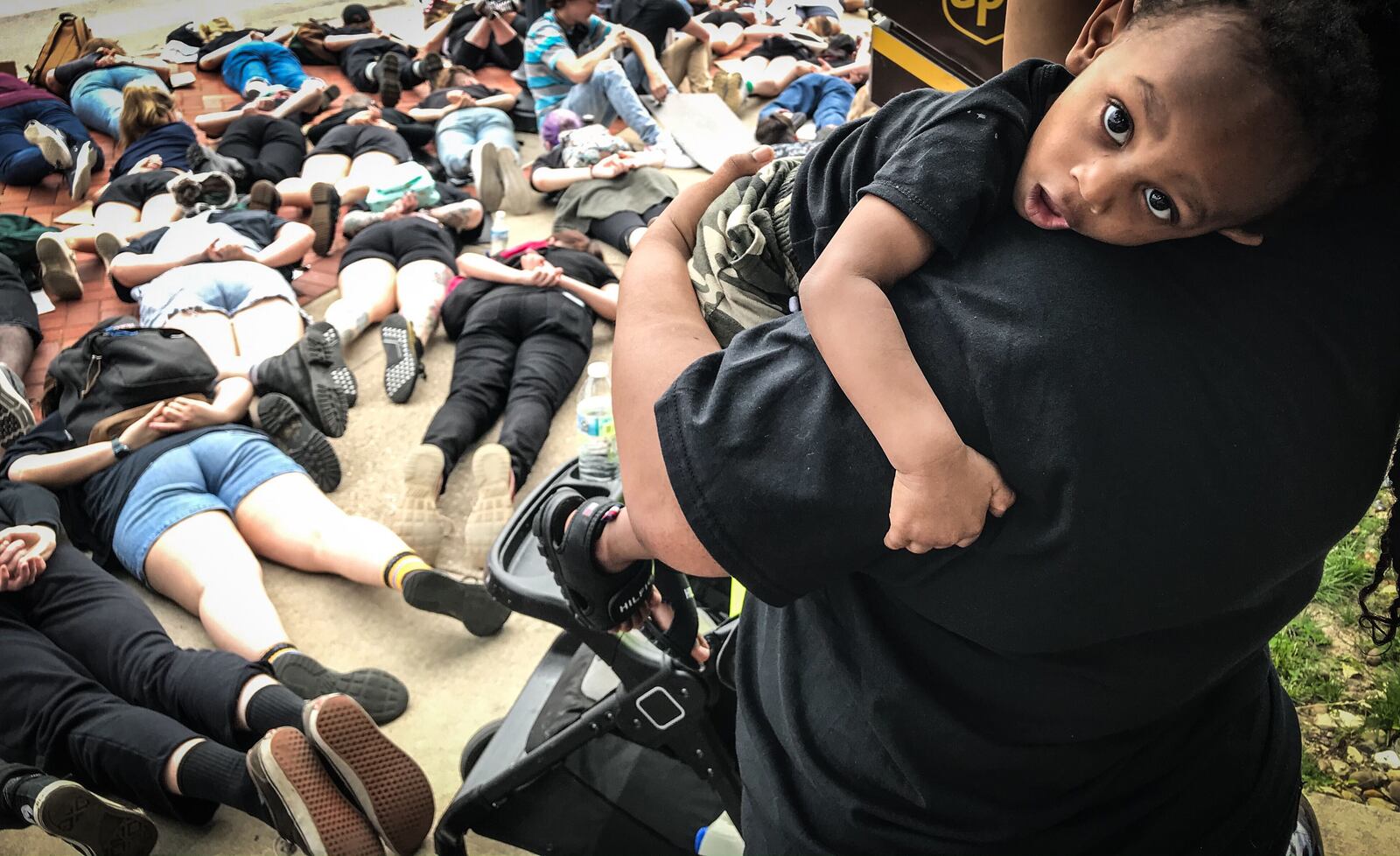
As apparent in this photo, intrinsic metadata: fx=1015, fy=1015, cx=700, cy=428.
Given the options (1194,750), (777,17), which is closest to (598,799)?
(1194,750)

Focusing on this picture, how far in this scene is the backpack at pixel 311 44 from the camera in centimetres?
693

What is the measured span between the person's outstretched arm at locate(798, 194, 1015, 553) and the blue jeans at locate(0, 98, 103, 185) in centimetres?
554

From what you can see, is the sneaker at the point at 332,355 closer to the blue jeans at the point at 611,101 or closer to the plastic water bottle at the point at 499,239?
the plastic water bottle at the point at 499,239

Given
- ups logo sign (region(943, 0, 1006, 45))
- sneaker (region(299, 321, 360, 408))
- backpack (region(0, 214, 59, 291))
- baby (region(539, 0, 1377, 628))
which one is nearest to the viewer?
baby (region(539, 0, 1377, 628))

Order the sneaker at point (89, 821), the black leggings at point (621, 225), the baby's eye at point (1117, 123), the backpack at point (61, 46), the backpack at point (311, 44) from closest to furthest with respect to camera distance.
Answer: the baby's eye at point (1117, 123) < the sneaker at point (89, 821) < the black leggings at point (621, 225) < the backpack at point (61, 46) < the backpack at point (311, 44)

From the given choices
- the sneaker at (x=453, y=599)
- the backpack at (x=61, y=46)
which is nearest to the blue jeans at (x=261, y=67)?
the backpack at (x=61, y=46)

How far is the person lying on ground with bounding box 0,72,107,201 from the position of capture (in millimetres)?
5070

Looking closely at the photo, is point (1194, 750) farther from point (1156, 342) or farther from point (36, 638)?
point (36, 638)

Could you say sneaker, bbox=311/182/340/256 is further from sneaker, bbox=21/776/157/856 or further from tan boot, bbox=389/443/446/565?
sneaker, bbox=21/776/157/856

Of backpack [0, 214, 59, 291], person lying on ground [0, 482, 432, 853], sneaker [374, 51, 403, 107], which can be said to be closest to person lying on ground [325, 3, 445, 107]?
sneaker [374, 51, 403, 107]

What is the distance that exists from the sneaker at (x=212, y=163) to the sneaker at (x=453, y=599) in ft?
10.6

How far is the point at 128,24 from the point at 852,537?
6208mm

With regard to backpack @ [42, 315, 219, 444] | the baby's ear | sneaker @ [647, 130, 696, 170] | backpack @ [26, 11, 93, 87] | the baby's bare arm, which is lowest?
sneaker @ [647, 130, 696, 170]

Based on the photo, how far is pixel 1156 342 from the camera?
2.70ft
